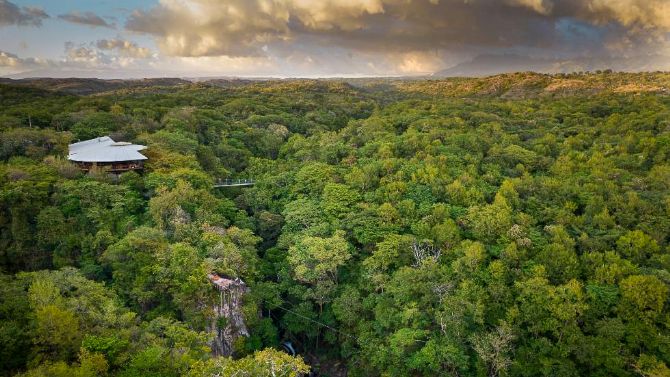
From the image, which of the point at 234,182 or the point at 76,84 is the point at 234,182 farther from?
the point at 76,84

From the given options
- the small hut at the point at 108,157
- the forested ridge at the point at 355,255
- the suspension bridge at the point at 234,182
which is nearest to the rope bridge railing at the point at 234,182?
the suspension bridge at the point at 234,182

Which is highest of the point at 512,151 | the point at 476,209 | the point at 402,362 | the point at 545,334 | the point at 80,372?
the point at 512,151

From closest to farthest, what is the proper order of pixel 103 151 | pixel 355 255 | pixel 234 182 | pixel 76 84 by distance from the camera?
pixel 355 255 < pixel 103 151 < pixel 234 182 < pixel 76 84

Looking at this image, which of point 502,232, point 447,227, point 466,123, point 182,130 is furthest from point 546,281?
point 182,130

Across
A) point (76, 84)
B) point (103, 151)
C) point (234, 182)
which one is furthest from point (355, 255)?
point (76, 84)

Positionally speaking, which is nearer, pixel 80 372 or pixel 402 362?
pixel 80 372

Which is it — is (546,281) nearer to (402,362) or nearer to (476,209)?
(476,209)

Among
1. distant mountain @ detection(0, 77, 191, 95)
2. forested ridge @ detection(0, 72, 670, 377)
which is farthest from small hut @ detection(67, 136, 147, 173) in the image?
distant mountain @ detection(0, 77, 191, 95)
